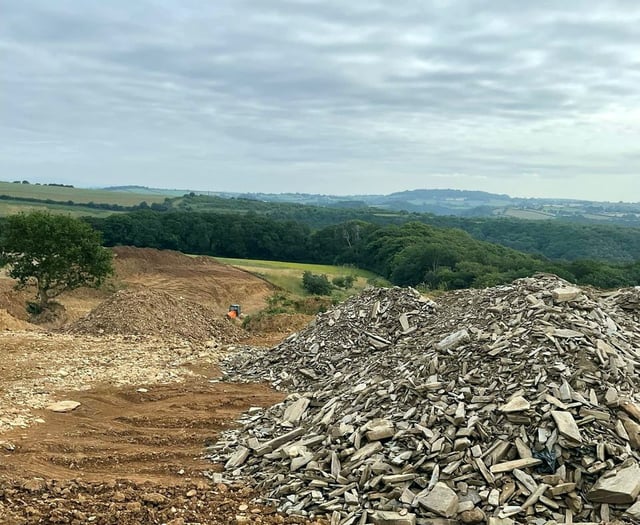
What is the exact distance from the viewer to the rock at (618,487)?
521cm

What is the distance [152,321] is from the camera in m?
15.1

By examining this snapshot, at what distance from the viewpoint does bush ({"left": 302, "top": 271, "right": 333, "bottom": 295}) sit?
35.8 metres

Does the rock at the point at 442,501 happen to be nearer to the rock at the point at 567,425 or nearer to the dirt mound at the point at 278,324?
the rock at the point at 567,425

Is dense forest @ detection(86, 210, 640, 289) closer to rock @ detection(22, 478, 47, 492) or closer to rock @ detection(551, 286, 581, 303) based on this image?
rock @ detection(551, 286, 581, 303)

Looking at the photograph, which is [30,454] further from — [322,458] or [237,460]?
[322,458]

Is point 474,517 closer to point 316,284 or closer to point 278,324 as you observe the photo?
point 278,324

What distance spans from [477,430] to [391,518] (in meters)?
1.41

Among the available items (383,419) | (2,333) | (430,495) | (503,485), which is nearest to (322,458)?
(383,419)

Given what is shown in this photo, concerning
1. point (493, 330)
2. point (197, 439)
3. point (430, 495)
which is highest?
point (493, 330)

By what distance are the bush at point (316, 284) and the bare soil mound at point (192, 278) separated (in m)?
2.80

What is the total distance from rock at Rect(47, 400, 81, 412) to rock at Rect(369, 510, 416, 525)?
5589mm

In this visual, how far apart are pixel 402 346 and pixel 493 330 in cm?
185

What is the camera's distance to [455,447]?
5977 mm

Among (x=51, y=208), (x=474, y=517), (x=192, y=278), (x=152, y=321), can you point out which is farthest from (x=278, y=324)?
(x=51, y=208)
